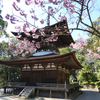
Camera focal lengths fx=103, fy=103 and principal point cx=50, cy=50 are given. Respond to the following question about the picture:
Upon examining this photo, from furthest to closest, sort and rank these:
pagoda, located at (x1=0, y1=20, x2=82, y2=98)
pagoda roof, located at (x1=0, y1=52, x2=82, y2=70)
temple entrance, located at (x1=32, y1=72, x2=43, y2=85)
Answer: temple entrance, located at (x1=32, y1=72, x2=43, y2=85)
pagoda, located at (x1=0, y1=20, x2=82, y2=98)
pagoda roof, located at (x1=0, y1=52, x2=82, y2=70)

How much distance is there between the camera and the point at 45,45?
1266 cm

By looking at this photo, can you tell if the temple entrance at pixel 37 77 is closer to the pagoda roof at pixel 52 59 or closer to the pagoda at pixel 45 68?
the pagoda at pixel 45 68

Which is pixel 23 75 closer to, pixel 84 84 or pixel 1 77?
pixel 1 77

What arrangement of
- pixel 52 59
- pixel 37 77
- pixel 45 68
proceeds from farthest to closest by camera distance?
pixel 37 77, pixel 45 68, pixel 52 59

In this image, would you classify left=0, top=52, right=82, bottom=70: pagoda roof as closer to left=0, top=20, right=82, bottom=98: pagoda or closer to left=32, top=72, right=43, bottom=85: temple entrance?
left=0, top=20, right=82, bottom=98: pagoda

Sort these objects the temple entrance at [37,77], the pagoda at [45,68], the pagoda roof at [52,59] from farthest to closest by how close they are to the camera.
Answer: the temple entrance at [37,77] → the pagoda at [45,68] → the pagoda roof at [52,59]

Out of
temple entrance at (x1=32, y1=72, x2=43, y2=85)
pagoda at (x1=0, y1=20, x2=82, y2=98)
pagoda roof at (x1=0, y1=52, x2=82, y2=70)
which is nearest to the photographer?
pagoda roof at (x1=0, y1=52, x2=82, y2=70)

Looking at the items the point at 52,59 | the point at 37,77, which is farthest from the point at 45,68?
the point at 52,59

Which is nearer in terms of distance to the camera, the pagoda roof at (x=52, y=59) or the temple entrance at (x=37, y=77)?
the pagoda roof at (x=52, y=59)

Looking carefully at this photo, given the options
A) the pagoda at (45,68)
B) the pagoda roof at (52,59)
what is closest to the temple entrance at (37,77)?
the pagoda at (45,68)

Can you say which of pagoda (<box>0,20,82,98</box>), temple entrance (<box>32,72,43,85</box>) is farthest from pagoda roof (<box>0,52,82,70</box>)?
temple entrance (<box>32,72,43,85</box>)

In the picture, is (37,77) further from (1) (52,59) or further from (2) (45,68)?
(1) (52,59)

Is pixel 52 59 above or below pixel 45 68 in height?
above

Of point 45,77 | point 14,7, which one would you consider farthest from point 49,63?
point 14,7
